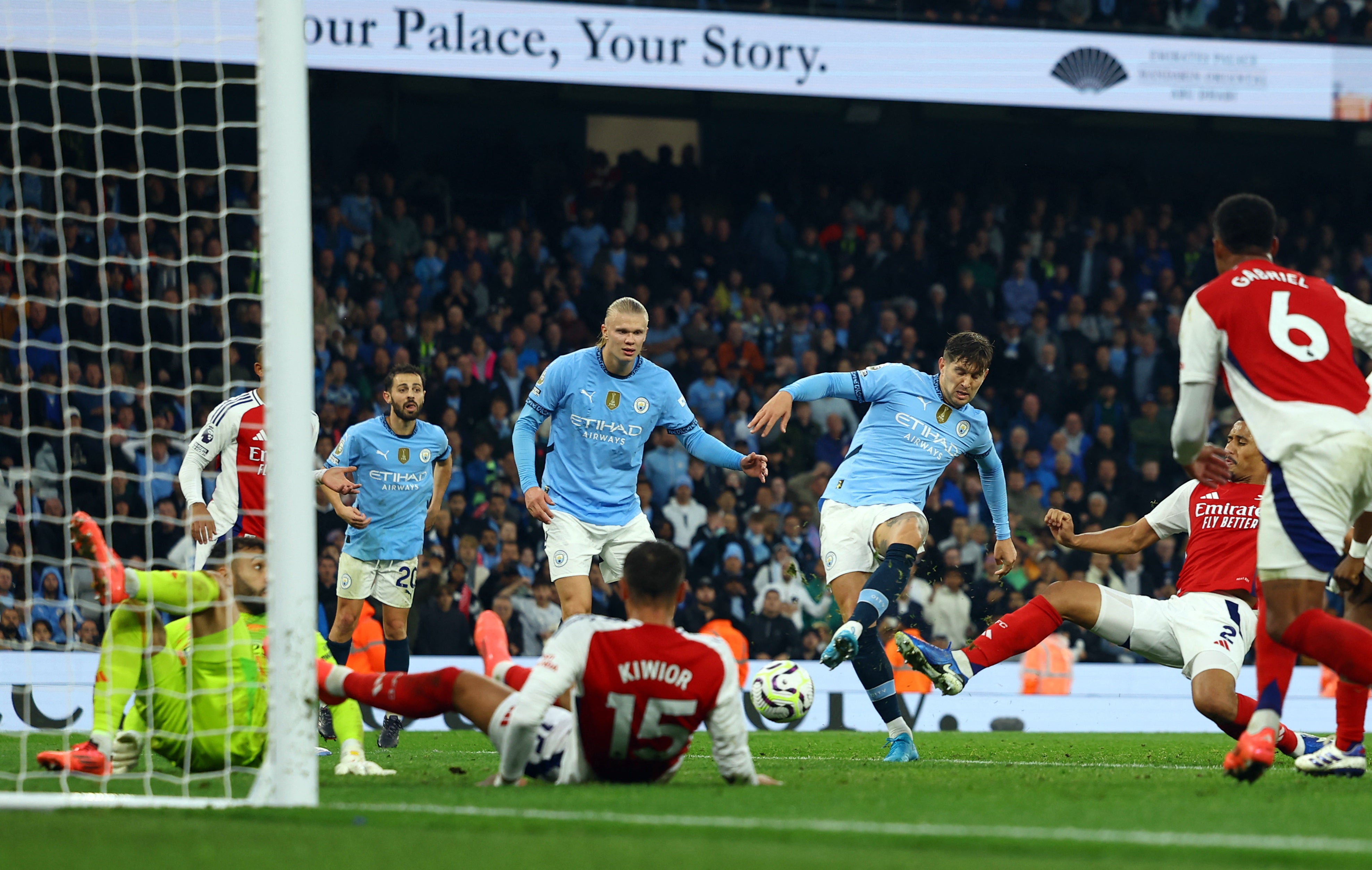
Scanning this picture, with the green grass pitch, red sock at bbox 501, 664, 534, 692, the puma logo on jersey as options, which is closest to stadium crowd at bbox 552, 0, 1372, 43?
the green grass pitch

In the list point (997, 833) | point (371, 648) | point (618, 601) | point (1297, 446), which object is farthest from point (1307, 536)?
point (618, 601)

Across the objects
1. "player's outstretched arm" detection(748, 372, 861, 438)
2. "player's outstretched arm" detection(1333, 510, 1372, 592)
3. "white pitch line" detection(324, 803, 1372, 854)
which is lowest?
"white pitch line" detection(324, 803, 1372, 854)

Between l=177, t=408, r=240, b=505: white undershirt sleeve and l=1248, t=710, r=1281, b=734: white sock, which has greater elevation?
l=177, t=408, r=240, b=505: white undershirt sleeve

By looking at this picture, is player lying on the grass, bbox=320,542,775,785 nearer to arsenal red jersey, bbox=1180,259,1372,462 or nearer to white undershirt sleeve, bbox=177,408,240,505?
arsenal red jersey, bbox=1180,259,1372,462

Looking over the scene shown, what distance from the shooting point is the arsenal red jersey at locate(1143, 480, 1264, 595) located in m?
7.63

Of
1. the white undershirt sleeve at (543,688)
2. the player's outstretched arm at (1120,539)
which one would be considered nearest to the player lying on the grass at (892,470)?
the player's outstretched arm at (1120,539)

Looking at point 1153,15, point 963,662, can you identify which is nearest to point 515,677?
point 963,662

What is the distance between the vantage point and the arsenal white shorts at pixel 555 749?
5477mm

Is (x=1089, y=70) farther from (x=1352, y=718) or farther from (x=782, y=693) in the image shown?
(x=782, y=693)

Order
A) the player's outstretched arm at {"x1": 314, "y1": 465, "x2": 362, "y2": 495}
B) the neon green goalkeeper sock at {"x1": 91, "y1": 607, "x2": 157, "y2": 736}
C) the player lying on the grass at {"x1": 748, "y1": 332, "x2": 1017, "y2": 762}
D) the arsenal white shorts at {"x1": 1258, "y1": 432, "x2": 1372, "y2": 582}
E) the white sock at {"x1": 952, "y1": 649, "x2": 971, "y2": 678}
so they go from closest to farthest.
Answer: the arsenal white shorts at {"x1": 1258, "y1": 432, "x2": 1372, "y2": 582}, the neon green goalkeeper sock at {"x1": 91, "y1": 607, "x2": 157, "y2": 736}, the player's outstretched arm at {"x1": 314, "y1": 465, "x2": 362, "y2": 495}, the white sock at {"x1": 952, "y1": 649, "x2": 971, "y2": 678}, the player lying on the grass at {"x1": 748, "y1": 332, "x2": 1017, "y2": 762}

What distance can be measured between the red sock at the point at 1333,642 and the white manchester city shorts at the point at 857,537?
268cm

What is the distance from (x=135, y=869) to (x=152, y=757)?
363 cm

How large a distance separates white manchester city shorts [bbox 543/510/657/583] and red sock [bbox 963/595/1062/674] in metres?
1.83

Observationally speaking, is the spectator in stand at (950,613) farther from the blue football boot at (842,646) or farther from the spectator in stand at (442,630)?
the blue football boot at (842,646)
